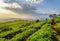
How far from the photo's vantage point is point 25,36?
175 ft

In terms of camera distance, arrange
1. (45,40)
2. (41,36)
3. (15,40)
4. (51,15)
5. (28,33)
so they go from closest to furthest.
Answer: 1. (45,40)
2. (41,36)
3. (15,40)
4. (28,33)
5. (51,15)

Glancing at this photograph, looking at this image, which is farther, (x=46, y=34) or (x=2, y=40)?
(x=2, y=40)

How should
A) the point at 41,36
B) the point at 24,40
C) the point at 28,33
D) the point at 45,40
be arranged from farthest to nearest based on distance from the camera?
the point at 28,33 < the point at 24,40 < the point at 41,36 < the point at 45,40

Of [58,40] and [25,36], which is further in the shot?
[25,36]

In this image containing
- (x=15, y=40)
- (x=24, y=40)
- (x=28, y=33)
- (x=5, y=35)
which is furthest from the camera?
(x=5, y=35)

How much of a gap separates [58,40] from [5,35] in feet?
75.8

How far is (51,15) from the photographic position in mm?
193875

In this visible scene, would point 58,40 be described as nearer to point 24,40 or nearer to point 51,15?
point 24,40

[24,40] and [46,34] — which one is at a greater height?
[46,34]

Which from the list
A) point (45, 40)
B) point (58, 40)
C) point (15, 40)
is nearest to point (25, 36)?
point (15, 40)

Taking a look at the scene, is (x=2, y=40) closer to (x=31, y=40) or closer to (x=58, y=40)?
(x=31, y=40)

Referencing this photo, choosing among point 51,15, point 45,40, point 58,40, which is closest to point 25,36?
point 58,40

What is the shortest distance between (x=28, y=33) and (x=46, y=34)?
15.2 meters

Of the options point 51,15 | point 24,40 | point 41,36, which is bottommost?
point 51,15
